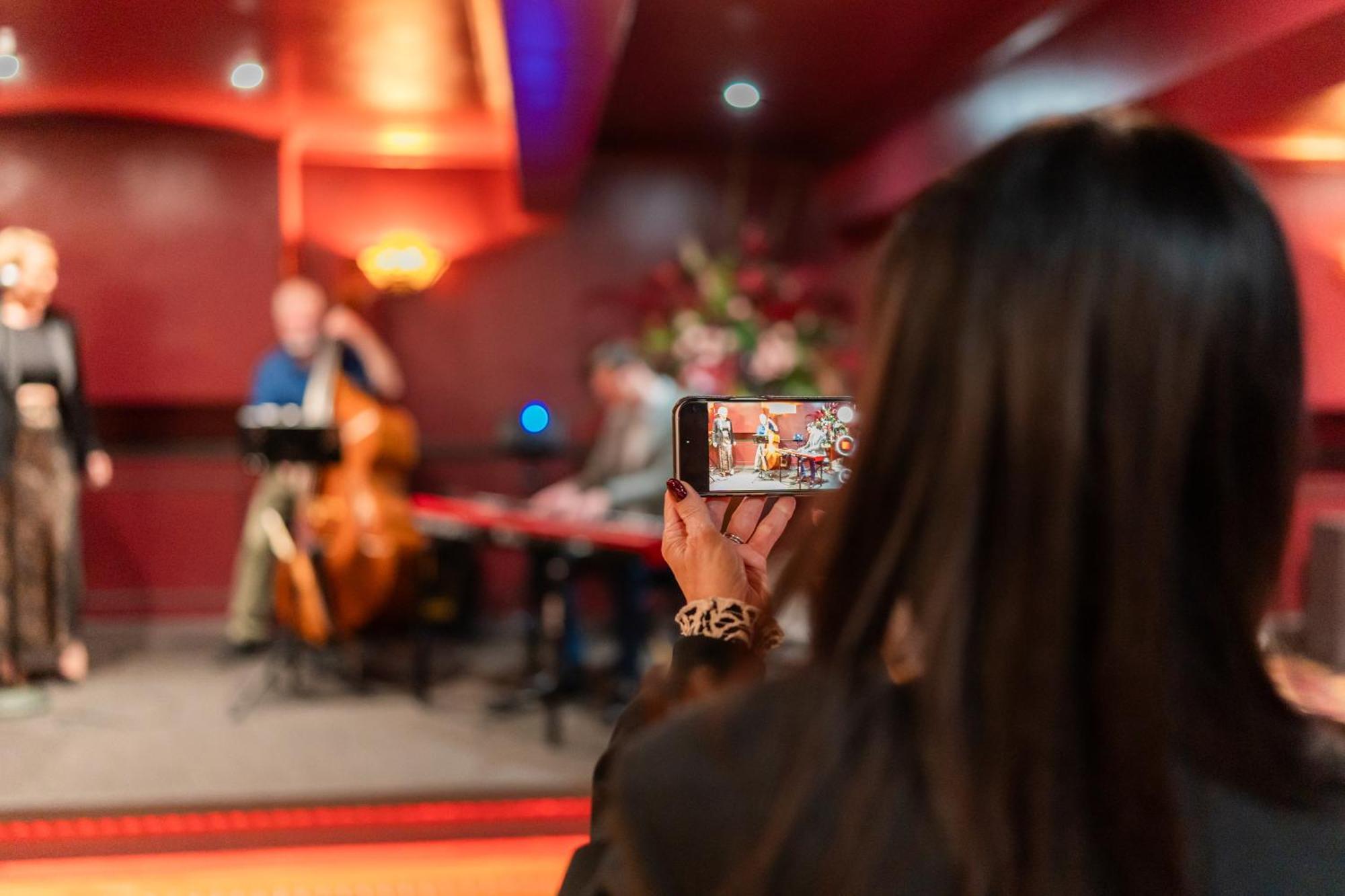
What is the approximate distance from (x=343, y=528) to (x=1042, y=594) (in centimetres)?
432

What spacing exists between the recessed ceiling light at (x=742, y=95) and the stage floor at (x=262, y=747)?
3.02 metres

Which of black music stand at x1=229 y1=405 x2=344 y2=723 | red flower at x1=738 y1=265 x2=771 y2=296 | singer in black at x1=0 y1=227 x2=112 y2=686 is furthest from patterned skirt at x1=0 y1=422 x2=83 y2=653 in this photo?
red flower at x1=738 y1=265 x2=771 y2=296

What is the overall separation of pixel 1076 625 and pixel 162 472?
6129mm

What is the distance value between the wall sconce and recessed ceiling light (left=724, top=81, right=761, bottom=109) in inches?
74.9

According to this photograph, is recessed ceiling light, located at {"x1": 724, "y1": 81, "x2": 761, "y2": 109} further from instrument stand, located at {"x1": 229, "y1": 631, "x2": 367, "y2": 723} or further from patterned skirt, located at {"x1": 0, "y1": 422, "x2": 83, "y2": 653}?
patterned skirt, located at {"x1": 0, "y1": 422, "x2": 83, "y2": 653}

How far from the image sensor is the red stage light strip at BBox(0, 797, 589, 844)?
304cm

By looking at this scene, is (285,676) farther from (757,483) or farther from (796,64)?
(757,483)

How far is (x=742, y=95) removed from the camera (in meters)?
5.45

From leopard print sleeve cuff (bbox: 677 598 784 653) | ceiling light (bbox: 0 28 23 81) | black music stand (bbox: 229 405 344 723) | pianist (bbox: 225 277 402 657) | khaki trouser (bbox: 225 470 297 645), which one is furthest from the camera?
khaki trouser (bbox: 225 470 297 645)

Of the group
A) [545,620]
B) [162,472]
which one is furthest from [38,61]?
[545,620]

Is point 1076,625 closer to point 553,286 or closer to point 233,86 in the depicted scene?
point 233,86

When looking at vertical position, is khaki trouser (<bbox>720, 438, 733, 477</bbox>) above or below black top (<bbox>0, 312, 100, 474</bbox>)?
below

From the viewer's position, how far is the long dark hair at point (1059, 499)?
1.88 ft

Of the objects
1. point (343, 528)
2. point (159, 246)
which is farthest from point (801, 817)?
point (159, 246)
